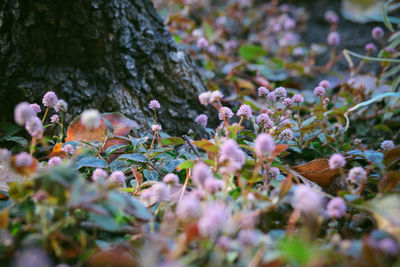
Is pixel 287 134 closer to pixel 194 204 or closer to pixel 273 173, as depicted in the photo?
pixel 273 173

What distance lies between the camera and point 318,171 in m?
0.97

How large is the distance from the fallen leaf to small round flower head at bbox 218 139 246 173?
0.97 ft

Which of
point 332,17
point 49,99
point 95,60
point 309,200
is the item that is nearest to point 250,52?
point 332,17

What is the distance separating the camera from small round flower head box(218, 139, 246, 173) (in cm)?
67

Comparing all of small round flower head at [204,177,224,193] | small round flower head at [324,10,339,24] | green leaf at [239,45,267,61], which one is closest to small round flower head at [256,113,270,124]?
small round flower head at [204,177,224,193]

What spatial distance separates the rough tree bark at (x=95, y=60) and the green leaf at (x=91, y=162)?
0.99 feet

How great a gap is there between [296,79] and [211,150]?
5.52 feet

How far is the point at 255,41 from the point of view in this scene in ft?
9.96

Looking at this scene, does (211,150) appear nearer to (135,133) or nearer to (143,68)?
(135,133)

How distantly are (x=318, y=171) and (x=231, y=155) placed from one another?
0.42 m

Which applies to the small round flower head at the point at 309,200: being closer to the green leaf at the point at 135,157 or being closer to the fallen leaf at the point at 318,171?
the fallen leaf at the point at 318,171

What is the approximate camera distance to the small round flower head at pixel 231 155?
666 millimetres

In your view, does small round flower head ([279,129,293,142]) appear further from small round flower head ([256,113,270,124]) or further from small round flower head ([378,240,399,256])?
small round flower head ([378,240,399,256])

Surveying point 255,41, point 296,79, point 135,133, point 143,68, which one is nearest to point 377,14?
point 255,41
